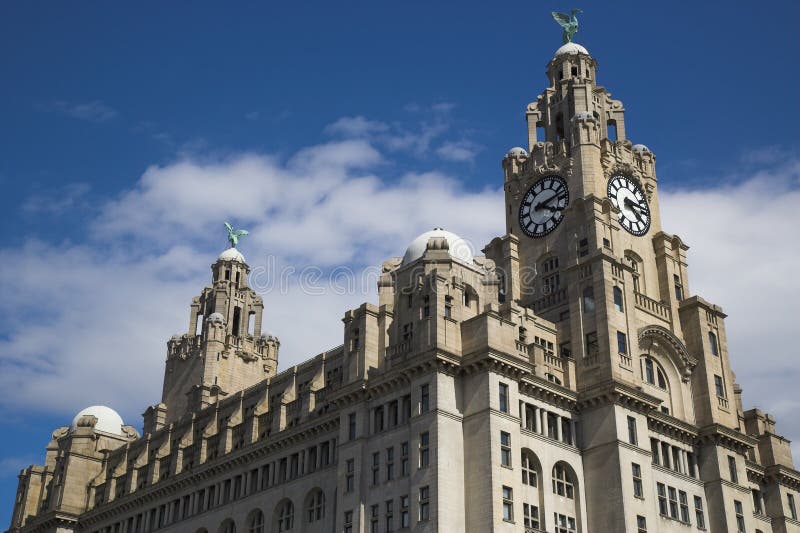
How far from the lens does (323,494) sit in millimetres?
84250

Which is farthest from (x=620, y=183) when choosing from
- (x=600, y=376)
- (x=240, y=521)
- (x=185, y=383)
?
(x=185, y=383)

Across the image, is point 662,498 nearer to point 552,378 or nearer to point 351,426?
point 552,378

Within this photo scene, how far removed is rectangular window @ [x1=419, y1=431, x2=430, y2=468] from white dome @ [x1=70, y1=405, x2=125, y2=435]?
61.1 metres

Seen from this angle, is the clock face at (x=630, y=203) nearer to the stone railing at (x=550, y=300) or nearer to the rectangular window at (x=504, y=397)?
the stone railing at (x=550, y=300)

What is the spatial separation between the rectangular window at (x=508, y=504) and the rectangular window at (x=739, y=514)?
2390cm

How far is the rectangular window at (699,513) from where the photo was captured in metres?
83.6

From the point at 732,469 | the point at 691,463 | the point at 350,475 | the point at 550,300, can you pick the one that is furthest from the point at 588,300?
the point at 350,475

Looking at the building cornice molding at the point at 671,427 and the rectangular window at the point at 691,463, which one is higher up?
the building cornice molding at the point at 671,427

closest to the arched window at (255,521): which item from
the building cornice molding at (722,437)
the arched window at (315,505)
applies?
the arched window at (315,505)

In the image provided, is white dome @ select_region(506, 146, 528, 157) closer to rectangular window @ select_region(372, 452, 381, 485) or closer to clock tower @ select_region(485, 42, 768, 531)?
clock tower @ select_region(485, 42, 768, 531)

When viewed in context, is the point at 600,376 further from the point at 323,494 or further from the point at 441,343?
the point at 323,494

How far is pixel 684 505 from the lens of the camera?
273ft

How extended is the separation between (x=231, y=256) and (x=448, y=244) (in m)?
62.2

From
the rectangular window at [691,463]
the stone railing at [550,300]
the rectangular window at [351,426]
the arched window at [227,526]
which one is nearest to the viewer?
the rectangular window at [351,426]
